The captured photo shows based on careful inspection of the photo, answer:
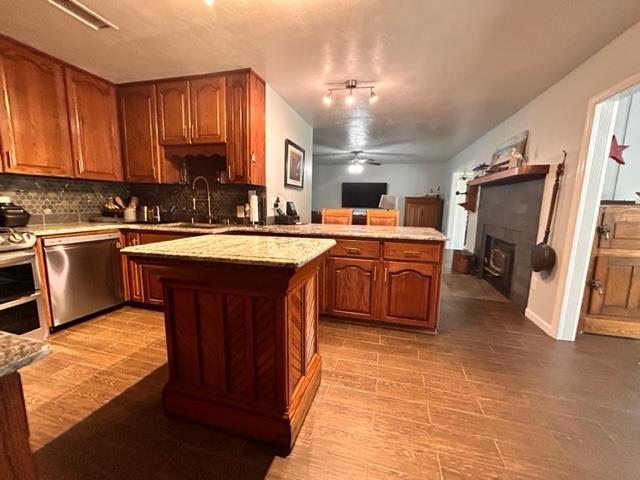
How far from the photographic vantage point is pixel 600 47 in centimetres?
205

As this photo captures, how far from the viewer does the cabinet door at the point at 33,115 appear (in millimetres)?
2186

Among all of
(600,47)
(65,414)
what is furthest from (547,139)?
(65,414)

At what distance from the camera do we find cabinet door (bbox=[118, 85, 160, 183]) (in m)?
2.94

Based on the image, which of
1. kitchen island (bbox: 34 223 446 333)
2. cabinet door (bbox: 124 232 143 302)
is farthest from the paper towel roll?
cabinet door (bbox: 124 232 143 302)

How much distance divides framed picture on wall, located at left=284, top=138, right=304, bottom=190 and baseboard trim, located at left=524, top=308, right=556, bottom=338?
10.2ft

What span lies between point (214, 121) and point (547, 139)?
3.40 meters

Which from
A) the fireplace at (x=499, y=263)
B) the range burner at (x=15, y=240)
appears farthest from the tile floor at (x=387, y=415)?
the fireplace at (x=499, y=263)

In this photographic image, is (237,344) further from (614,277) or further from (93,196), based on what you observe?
(614,277)

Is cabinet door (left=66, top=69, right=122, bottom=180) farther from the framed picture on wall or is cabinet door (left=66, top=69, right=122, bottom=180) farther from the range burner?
the framed picture on wall

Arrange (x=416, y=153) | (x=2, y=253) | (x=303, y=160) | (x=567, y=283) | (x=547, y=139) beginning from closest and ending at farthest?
1. (x=2, y=253)
2. (x=567, y=283)
3. (x=547, y=139)
4. (x=303, y=160)
5. (x=416, y=153)

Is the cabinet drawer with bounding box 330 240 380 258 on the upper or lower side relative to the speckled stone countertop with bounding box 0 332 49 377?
lower

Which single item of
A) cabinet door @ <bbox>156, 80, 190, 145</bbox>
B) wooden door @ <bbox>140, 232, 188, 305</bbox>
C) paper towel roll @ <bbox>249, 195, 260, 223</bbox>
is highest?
cabinet door @ <bbox>156, 80, 190, 145</bbox>

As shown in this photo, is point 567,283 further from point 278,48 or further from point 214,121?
point 214,121

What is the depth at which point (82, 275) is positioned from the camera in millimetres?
2467
